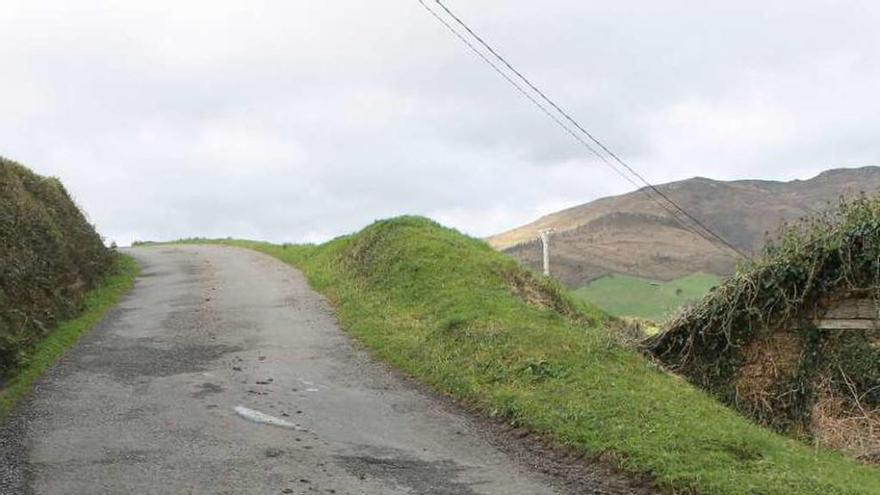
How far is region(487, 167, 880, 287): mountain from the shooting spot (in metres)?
74.8

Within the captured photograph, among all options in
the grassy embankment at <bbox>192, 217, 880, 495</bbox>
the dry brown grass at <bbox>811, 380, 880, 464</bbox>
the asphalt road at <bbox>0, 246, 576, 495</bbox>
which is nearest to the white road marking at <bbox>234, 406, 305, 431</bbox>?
the asphalt road at <bbox>0, 246, 576, 495</bbox>

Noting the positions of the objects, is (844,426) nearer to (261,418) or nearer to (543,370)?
(543,370)

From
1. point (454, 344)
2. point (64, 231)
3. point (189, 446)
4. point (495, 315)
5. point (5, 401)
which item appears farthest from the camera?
point (64, 231)

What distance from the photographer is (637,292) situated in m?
58.1

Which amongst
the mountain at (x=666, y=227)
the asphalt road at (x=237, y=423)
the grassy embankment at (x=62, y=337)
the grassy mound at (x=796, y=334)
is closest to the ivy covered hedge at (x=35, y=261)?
the grassy embankment at (x=62, y=337)

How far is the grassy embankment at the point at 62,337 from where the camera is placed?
35.4 ft

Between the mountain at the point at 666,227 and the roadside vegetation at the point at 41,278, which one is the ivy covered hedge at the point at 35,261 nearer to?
the roadside vegetation at the point at 41,278

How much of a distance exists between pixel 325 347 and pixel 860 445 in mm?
8582

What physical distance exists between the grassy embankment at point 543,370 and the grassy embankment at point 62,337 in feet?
16.2

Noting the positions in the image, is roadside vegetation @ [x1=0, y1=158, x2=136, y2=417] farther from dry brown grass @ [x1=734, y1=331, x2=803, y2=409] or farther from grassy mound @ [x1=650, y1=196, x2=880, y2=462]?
dry brown grass @ [x1=734, y1=331, x2=803, y2=409]

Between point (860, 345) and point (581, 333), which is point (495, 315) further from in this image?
point (860, 345)

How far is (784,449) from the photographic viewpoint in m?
9.35

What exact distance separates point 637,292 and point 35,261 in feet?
157

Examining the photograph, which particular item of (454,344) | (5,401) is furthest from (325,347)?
(5,401)
